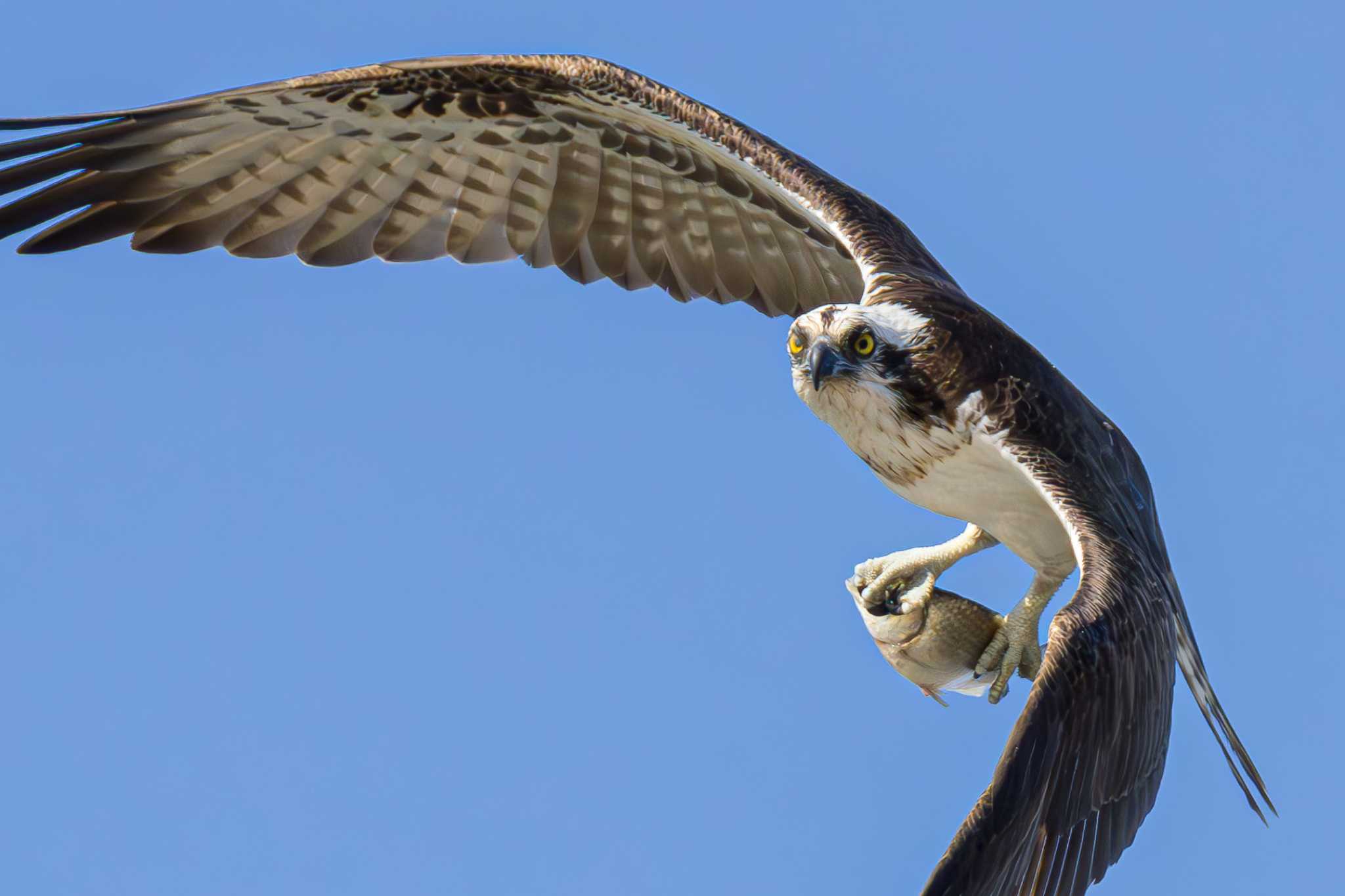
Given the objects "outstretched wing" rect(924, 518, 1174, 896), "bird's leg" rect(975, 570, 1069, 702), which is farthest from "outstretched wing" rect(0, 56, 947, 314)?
"outstretched wing" rect(924, 518, 1174, 896)

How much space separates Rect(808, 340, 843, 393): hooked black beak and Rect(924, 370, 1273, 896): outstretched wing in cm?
70

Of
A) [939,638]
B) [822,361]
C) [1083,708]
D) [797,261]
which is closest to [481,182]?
[797,261]

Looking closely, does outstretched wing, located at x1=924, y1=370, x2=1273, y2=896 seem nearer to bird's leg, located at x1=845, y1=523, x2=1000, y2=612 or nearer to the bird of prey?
the bird of prey

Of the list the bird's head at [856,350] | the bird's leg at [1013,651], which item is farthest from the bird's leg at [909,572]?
the bird's head at [856,350]

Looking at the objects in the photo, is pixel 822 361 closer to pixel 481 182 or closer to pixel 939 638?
pixel 939 638

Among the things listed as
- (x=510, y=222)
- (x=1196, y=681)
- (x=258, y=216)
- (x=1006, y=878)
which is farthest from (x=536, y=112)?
(x=1006, y=878)

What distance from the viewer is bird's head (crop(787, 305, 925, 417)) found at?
802 centimetres

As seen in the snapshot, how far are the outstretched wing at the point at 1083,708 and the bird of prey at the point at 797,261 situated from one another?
12mm

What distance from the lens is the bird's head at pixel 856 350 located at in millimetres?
8016

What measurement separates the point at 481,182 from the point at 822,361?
298 cm

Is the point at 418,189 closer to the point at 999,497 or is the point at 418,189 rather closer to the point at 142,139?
the point at 142,139

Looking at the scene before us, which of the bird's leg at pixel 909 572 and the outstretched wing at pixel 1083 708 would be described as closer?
the outstretched wing at pixel 1083 708

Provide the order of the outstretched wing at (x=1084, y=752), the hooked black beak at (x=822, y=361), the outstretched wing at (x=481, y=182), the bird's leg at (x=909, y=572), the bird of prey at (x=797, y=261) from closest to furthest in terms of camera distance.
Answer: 1. the outstretched wing at (x=1084, y=752)
2. the bird of prey at (x=797, y=261)
3. the hooked black beak at (x=822, y=361)
4. the bird's leg at (x=909, y=572)
5. the outstretched wing at (x=481, y=182)

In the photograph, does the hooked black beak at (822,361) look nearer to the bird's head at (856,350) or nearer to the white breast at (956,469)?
the bird's head at (856,350)
